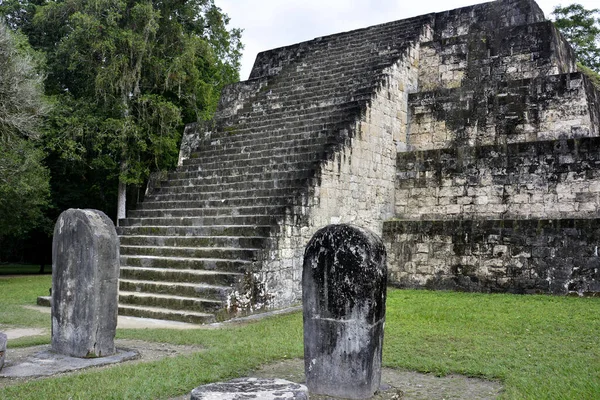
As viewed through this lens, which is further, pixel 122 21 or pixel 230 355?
pixel 122 21

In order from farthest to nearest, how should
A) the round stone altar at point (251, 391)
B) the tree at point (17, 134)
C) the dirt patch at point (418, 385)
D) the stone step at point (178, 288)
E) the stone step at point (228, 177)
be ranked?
the tree at point (17, 134) < the stone step at point (228, 177) < the stone step at point (178, 288) < the dirt patch at point (418, 385) < the round stone altar at point (251, 391)

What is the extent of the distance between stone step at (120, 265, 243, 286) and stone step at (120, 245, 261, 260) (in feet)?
1.30

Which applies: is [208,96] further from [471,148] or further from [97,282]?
[97,282]

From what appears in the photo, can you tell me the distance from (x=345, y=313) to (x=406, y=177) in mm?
8417

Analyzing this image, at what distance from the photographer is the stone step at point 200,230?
972cm

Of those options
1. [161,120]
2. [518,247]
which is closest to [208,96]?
[161,120]

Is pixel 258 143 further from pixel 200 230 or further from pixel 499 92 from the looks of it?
pixel 499 92

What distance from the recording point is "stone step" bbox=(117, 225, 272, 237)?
9.72 metres

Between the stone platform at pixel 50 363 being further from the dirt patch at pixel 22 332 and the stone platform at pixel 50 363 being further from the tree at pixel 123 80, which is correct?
the tree at pixel 123 80

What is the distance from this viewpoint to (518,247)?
10.5 meters

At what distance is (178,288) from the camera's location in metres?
8.94

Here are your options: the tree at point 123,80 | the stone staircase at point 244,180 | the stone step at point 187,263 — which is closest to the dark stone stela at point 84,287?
the stone staircase at point 244,180

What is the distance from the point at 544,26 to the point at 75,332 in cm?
1182

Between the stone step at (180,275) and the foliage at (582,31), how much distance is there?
2141cm
